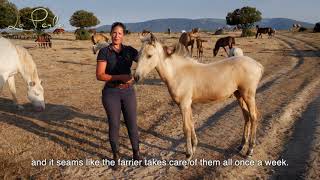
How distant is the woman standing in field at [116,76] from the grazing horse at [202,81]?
1.72ft

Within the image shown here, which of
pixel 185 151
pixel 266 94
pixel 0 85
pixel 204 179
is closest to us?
pixel 204 179

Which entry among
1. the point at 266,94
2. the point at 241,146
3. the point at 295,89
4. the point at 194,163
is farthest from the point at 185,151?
the point at 295,89

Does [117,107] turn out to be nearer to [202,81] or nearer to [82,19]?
[202,81]

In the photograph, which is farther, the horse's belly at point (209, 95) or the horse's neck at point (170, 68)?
the horse's belly at point (209, 95)

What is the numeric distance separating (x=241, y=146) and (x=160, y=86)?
21.8 feet

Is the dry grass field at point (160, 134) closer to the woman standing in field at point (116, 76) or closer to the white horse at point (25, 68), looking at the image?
the white horse at point (25, 68)

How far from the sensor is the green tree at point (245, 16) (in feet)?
253

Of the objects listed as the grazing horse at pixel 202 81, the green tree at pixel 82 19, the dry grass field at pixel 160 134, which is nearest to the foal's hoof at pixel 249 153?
the grazing horse at pixel 202 81

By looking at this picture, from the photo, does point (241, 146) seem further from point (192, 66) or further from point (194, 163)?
point (192, 66)

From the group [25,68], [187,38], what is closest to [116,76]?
[25,68]

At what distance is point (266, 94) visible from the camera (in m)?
11.0

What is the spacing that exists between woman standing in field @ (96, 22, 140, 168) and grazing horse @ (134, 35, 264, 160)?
525mm

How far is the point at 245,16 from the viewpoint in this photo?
77438 mm

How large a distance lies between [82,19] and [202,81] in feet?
238
